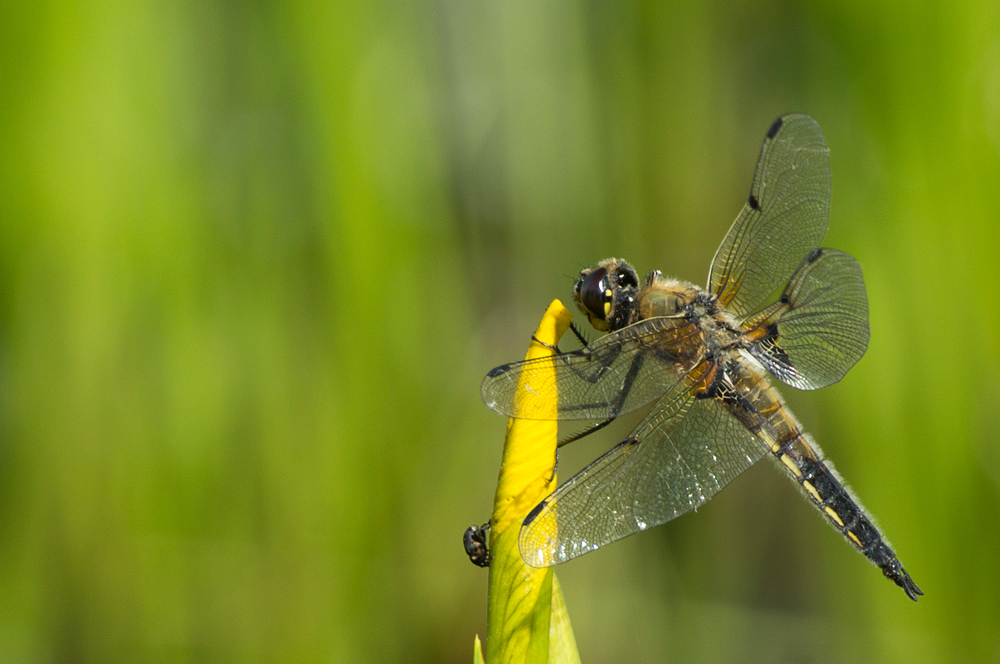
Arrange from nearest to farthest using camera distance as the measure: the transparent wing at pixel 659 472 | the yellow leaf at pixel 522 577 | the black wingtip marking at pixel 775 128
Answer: the yellow leaf at pixel 522 577 → the transparent wing at pixel 659 472 → the black wingtip marking at pixel 775 128

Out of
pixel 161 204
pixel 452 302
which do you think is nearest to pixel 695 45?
pixel 452 302

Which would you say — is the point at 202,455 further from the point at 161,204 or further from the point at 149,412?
the point at 161,204

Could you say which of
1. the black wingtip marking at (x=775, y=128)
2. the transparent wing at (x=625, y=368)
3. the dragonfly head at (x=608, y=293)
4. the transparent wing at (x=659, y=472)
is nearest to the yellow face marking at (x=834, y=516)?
the transparent wing at (x=659, y=472)

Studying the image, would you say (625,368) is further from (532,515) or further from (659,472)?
(532,515)

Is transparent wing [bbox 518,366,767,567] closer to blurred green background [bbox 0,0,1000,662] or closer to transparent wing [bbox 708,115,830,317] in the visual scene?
transparent wing [bbox 708,115,830,317]

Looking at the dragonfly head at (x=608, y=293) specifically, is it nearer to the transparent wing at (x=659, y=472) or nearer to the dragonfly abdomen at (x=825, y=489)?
the transparent wing at (x=659, y=472)

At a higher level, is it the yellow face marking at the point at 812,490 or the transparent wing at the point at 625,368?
the transparent wing at the point at 625,368
